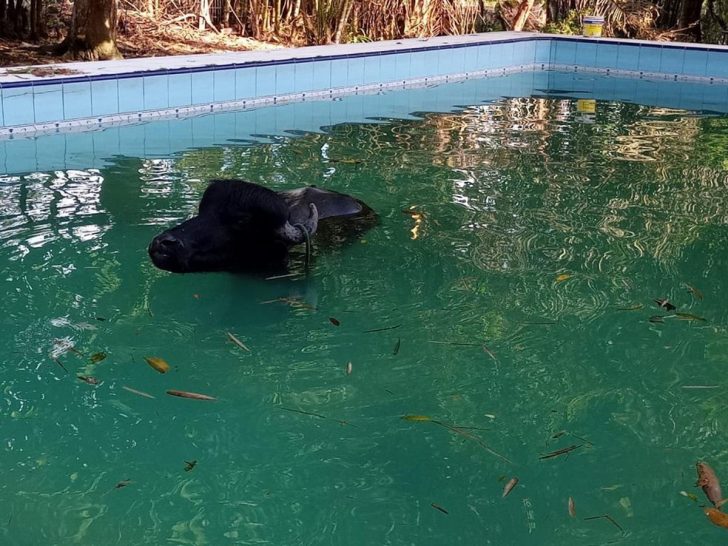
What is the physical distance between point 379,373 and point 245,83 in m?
7.38

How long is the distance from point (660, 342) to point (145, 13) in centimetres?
1132

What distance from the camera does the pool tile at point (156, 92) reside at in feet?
34.0

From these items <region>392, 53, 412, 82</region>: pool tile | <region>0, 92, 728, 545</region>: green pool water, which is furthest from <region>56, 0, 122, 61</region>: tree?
<region>0, 92, 728, 545</region>: green pool water

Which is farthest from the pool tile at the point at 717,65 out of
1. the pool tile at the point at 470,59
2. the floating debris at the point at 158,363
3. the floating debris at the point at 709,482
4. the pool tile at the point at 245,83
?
the floating debris at the point at 158,363

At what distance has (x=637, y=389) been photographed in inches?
179

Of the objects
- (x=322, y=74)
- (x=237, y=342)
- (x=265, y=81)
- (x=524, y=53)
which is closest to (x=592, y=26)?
(x=524, y=53)

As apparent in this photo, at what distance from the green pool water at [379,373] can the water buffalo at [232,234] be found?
183 mm

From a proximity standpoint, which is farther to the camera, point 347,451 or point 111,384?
point 111,384

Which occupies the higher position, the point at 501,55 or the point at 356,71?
the point at 501,55

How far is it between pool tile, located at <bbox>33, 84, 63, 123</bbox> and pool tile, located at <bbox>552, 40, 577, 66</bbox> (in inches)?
359

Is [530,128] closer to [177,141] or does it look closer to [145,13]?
[177,141]

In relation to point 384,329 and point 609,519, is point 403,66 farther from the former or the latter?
point 609,519

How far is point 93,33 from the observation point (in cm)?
1134

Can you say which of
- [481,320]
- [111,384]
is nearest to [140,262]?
[111,384]
